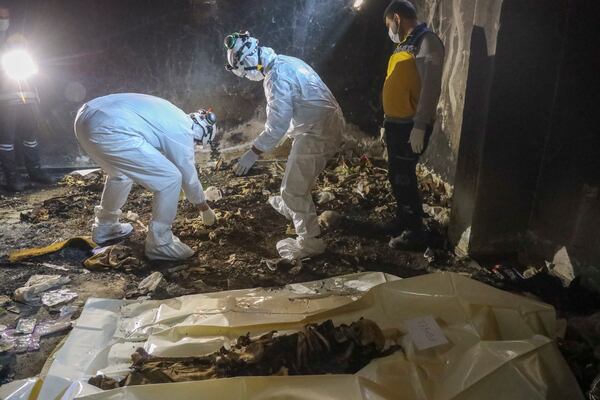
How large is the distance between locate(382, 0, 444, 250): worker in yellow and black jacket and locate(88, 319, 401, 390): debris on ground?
68.6 inches

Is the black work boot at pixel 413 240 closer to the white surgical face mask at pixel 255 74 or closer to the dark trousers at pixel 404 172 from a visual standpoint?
the dark trousers at pixel 404 172

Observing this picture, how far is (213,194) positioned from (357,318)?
2879mm

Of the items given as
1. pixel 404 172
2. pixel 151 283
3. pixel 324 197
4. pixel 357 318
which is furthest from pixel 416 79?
pixel 151 283

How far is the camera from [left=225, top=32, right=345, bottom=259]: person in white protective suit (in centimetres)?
343

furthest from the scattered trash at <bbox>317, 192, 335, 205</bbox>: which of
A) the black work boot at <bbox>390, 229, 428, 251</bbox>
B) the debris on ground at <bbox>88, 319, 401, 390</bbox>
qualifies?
the debris on ground at <bbox>88, 319, 401, 390</bbox>

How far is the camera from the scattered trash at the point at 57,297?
3053 mm

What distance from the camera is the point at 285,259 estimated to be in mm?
3533

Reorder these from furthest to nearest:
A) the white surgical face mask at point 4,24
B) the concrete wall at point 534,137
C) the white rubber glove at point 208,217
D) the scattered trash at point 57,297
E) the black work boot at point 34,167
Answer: the black work boot at point 34,167
the white surgical face mask at point 4,24
the white rubber glove at point 208,217
the scattered trash at point 57,297
the concrete wall at point 534,137

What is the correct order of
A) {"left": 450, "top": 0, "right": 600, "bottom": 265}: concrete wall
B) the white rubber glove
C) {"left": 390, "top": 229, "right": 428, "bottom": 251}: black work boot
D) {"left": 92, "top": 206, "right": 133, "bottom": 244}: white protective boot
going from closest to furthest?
{"left": 450, "top": 0, "right": 600, "bottom": 265}: concrete wall, {"left": 390, "top": 229, "right": 428, "bottom": 251}: black work boot, {"left": 92, "top": 206, "right": 133, "bottom": 244}: white protective boot, the white rubber glove

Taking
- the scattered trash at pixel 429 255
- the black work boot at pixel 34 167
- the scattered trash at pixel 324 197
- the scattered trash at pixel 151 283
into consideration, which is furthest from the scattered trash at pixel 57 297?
the black work boot at pixel 34 167

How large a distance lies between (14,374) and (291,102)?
2.48m

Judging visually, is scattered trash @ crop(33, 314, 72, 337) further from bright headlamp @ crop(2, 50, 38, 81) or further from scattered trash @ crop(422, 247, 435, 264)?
bright headlamp @ crop(2, 50, 38, 81)

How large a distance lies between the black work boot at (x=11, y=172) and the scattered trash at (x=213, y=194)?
2.27m

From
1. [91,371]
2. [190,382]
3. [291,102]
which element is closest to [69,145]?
[291,102]
